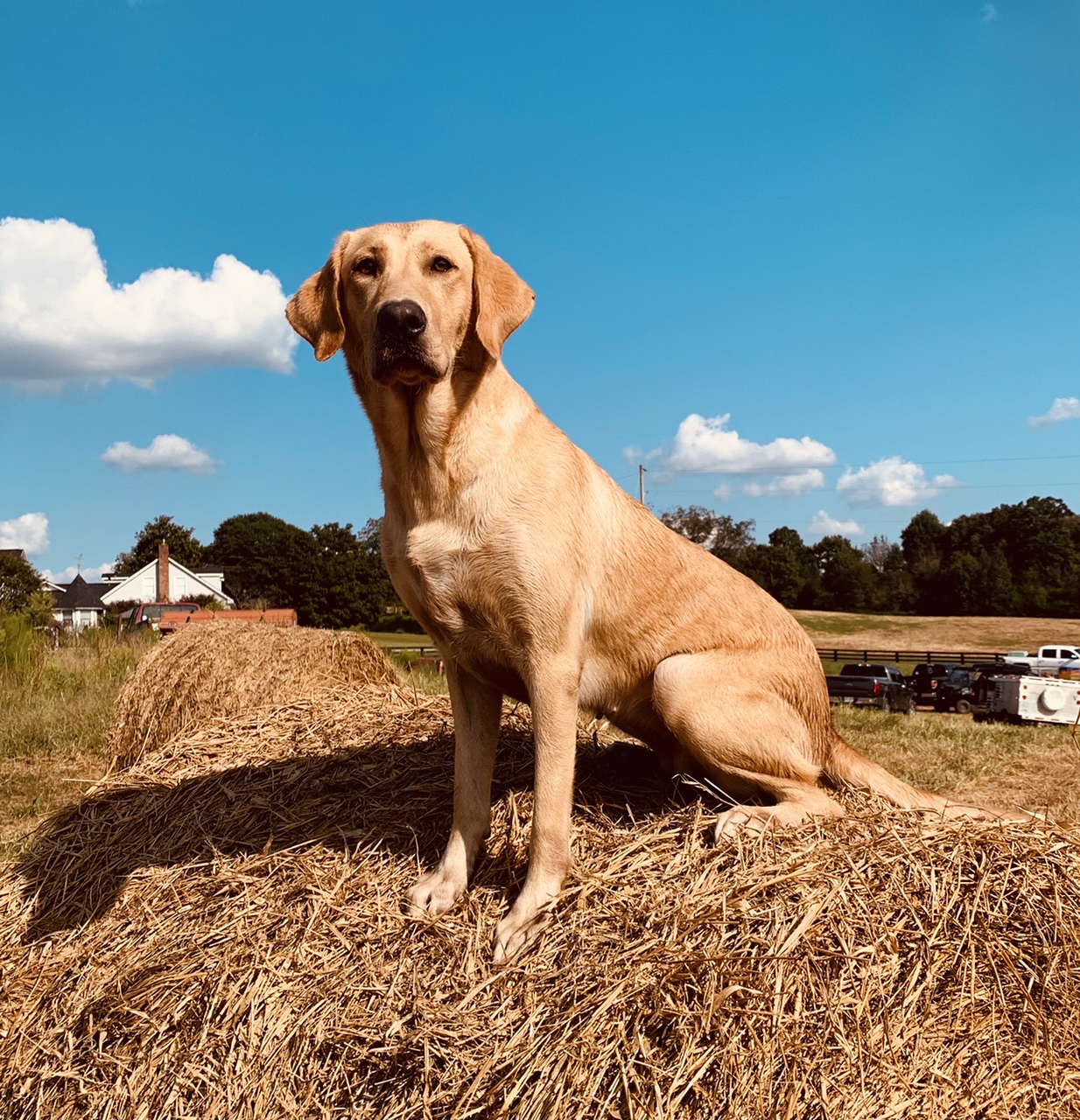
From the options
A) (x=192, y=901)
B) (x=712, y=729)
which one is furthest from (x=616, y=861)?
(x=192, y=901)

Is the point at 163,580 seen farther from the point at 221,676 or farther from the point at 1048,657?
the point at 221,676

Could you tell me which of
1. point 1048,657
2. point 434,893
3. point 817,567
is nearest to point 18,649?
point 434,893

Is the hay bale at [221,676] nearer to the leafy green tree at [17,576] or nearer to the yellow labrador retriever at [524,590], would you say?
the yellow labrador retriever at [524,590]

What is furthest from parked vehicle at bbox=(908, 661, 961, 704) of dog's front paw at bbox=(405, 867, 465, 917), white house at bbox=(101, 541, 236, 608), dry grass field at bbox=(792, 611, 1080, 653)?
white house at bbox=(101, 541, 236, 608)

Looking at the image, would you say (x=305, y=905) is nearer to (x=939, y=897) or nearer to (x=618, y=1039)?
(x=618, y=1039)

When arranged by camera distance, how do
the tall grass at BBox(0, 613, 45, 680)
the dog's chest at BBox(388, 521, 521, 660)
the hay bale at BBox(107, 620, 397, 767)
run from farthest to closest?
the tall grass at BBox(0, 613, 45, 680) → the hay bale at BBox(107, 620, 397, 767) → the dog's chest at BBox(388, 521, 521, 660)

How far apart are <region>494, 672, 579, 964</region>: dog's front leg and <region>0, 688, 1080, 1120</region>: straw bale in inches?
3.8

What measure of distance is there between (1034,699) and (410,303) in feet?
55.7

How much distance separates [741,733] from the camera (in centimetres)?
346

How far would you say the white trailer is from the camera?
16.2 m

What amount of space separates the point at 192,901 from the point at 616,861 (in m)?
1.81

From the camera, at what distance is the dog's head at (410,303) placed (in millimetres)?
3150

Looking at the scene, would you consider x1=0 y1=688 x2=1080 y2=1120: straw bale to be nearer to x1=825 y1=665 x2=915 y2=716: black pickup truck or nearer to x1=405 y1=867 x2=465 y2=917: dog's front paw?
x1=405 y1=867 x2=465 y2=917: dog's front paw

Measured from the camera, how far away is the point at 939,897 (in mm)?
2980
